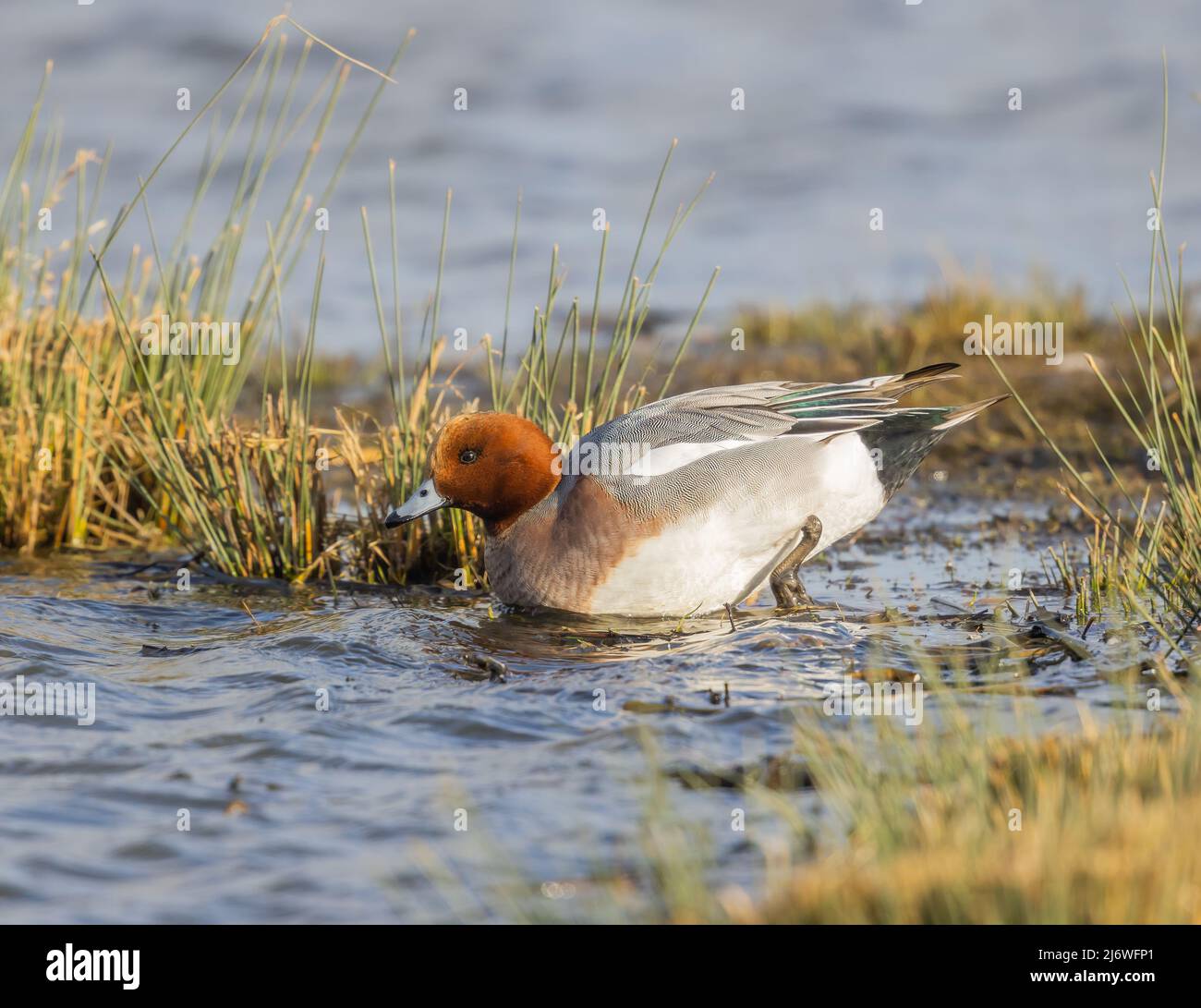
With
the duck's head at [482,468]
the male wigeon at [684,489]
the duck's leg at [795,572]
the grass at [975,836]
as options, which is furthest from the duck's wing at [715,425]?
the grass at [975,836]

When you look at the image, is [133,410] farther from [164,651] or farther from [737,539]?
[737,539]

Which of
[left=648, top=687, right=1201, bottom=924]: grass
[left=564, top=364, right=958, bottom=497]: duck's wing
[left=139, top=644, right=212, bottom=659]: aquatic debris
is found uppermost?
[left=564, top=364, right=958, bottom=497]: duck's wing

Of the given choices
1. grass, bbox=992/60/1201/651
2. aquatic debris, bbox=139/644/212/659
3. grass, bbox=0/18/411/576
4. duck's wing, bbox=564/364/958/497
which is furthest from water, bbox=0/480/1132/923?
duck's wing, bbox=564/364/958/497

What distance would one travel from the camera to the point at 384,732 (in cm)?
390

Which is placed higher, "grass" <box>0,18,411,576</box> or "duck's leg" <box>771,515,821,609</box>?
"grass" <box>0,18,411,576</box>

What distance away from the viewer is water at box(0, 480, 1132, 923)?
2973 mm

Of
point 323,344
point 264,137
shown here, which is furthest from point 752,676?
point 264,137

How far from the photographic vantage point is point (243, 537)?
589 cm

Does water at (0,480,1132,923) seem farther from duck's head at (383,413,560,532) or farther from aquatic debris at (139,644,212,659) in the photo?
duck's head at (383,413,560,532)

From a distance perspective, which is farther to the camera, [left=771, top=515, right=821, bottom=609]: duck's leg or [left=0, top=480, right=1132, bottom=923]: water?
[left=771, top=515, right=821, bottom=609]: duck's leg

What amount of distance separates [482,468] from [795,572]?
121cm

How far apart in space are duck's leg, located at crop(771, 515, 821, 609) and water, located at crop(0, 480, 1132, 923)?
0.52 feet

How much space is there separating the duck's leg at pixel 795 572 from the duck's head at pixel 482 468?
0.94 metres

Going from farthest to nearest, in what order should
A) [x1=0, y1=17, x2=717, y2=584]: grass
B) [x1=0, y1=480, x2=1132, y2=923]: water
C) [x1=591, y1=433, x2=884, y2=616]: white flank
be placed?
1. [x1=0, y1=17, x2=717, y2=584]: grass
2. [x1=591, y1=433, x2=884, y2=616]: white flank
3. [x1=0, y1=480, x2=1132, y2=923]: water
